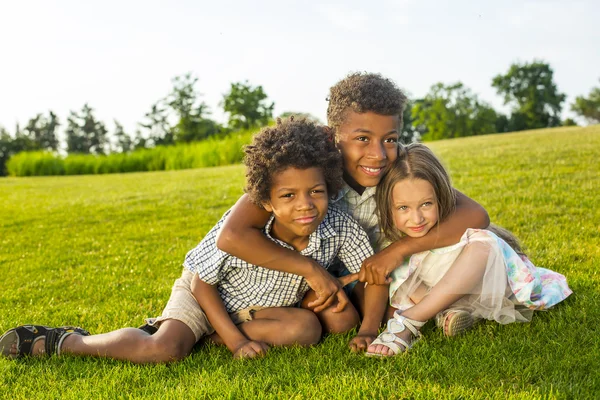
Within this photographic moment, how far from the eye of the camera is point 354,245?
3.62 meters

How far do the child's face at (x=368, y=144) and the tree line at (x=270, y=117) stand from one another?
31471mm

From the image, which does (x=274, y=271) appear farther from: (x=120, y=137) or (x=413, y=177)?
(x=120, y=137)

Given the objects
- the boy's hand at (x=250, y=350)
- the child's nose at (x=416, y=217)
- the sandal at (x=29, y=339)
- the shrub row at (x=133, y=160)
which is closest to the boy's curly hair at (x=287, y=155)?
the child's nose at (x=416, y=217)

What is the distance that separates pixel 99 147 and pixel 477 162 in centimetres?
4388

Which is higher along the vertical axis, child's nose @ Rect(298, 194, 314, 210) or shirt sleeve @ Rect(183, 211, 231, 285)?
child's nose @ Rect(298, 194, 314, 210)

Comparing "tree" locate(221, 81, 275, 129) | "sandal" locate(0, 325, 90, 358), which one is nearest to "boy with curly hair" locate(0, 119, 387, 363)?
"sandal" locate(0, 325, 90, 358)

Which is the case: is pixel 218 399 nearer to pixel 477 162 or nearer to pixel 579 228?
pixel 579 228

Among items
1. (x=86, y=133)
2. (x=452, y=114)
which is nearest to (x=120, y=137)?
(x=86, y=133)

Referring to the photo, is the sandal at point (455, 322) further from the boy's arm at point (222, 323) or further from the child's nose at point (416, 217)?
the boy's arm at point (222, 323)

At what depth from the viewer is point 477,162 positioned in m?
11.8

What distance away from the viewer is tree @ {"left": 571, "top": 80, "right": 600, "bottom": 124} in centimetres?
6147

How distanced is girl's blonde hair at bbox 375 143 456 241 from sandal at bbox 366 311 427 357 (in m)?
0.59

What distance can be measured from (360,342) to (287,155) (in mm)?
1070

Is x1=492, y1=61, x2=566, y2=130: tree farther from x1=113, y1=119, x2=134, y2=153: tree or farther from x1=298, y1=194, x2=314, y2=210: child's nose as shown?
x1=298, y1=194, x2=314, y2=210: child's nose
